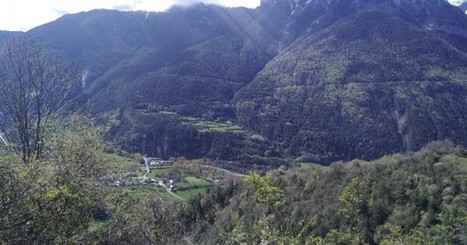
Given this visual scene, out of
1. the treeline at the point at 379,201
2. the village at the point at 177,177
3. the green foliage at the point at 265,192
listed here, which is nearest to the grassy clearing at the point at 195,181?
the village at the point at 177,177

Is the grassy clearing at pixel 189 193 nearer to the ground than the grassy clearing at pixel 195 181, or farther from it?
farther from it

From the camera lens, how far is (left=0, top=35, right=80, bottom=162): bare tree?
82.7 ft

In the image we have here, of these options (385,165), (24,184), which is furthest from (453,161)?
(24,184)

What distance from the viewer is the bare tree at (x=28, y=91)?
25203mm

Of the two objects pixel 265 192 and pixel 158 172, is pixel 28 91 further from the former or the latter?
pixel 158 172

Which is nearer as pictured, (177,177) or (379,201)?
(379,201)

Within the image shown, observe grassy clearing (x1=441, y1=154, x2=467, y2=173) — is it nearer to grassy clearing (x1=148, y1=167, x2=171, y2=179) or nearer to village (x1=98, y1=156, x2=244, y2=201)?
village (x1=98, y1=156, x2=244, y2=201)

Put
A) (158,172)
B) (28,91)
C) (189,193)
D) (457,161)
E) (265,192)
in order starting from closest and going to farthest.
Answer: (265,192), (28,91), (457,161), (189,193), (158,172)

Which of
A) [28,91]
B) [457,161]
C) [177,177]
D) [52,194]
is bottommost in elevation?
[177,177]

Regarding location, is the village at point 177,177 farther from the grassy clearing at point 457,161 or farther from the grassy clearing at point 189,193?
the grassy clearing at point 457,161

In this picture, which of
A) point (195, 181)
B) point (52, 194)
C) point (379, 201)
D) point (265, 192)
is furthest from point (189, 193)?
point (52, 194)

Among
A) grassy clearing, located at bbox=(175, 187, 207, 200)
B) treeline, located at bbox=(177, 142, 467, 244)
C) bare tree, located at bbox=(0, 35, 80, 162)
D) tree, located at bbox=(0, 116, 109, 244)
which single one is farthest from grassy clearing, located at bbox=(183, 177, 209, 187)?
tree, located at bbox=(0, 116, 109, 244)

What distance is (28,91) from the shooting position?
88.5 ft

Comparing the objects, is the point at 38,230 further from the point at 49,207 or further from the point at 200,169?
the point at 200,169
